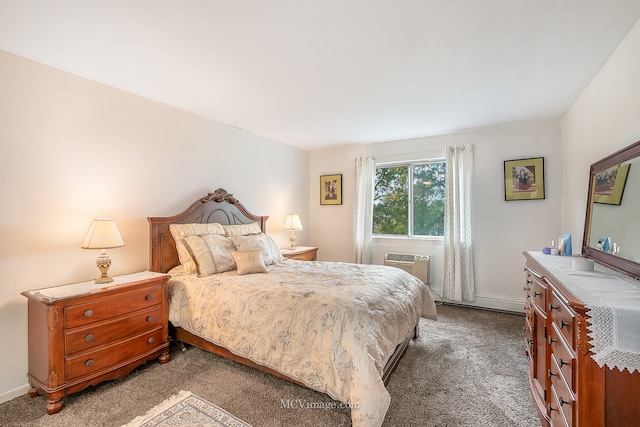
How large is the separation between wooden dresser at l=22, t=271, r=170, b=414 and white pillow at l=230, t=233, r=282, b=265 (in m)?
0.89

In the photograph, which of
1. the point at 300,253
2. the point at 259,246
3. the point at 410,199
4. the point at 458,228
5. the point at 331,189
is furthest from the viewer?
the point at 331,189

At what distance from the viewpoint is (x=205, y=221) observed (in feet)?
11.4

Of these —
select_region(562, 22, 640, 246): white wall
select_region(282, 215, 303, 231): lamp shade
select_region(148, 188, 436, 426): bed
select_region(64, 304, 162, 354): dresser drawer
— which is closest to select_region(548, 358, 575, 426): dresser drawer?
select_region(148, 188, 436, 426): bed

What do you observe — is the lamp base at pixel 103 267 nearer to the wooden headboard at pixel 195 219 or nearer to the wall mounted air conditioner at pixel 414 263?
the wooden headboard at pixel 195 219

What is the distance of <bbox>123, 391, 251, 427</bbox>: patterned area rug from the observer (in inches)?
71.1

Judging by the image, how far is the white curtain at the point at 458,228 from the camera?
4035 millimetres

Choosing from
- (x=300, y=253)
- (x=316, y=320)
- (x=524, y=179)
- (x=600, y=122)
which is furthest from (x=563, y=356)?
(x=300, y=253)

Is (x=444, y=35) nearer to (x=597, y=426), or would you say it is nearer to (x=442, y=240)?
(x=597, y=426)

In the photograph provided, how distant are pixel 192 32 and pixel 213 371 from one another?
254cm

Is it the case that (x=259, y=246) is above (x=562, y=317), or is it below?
above

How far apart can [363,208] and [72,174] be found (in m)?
3.69

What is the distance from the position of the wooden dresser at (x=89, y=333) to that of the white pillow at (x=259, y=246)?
887mm

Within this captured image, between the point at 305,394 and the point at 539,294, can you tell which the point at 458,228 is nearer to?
the point at 539,294

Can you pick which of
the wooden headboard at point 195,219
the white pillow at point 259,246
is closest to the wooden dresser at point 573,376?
the white pillow at point 259,246
